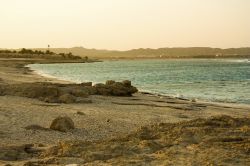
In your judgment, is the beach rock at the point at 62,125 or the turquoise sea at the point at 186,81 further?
the turquoise sea at the point at 186,81

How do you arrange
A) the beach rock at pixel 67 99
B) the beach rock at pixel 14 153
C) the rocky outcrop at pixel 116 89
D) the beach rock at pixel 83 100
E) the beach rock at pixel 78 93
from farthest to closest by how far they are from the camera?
the rocky outcrop at pixel 116 89 → the beach rock at pixel 78 93 → the beach rock at pixel 83 100 → the beach rock at pixel 67 99 → the beach rock at pixel 14 153

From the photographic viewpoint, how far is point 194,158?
6.05m

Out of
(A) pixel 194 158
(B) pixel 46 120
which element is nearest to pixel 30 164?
(A) pixel 194 158

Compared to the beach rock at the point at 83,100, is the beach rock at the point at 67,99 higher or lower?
higher

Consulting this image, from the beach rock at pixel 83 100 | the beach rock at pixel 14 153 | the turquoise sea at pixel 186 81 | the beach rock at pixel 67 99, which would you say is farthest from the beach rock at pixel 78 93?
the beach rock at pixel 14 153

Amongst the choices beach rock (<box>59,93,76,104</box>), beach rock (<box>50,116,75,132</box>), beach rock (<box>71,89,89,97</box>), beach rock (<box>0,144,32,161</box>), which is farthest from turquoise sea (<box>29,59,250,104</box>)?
beach rock (<box>0,144,32,161</box>)

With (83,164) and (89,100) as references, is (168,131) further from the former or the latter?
(89,100)

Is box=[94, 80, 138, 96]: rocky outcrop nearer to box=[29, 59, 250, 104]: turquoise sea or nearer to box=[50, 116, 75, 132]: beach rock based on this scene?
box=[29, 59, 250, 104]: turquoise sea

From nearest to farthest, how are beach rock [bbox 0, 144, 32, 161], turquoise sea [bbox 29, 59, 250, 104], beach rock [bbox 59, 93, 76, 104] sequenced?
beach rock [bbox 0, 144, 32, 161], beach rock [bbox 59, 93, 76, 104], turquoise sea [bbox 29, 59, 250, 104]

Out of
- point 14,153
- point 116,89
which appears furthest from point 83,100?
point 14,153

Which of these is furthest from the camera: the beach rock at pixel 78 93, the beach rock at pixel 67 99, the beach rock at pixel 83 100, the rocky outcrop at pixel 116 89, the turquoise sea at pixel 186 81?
the turquoise sea at pixel 186 81

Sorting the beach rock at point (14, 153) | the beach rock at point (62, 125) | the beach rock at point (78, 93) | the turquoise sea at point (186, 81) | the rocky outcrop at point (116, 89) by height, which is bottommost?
the turquoise sea at point (186, 81)

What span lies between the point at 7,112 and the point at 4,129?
2.97 m

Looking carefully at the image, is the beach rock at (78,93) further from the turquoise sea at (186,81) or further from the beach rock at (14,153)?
the beach rock at (14,153)
